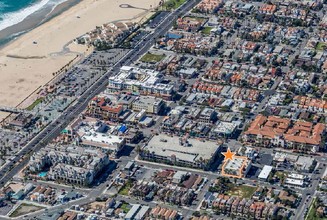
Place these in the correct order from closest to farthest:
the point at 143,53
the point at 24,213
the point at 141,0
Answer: the point at 24,213 → the point at 143,53 → the point at 141,0

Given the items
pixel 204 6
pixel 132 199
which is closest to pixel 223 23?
pixel 204 6

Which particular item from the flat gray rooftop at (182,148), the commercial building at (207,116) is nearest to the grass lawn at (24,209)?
the flat gray rooftop at (182,148)

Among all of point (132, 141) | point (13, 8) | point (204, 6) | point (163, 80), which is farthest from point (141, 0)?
point (132, 141)

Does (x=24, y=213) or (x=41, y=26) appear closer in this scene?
(x=24, y=213)

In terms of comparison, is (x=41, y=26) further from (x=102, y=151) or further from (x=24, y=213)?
(x=24, y=213)

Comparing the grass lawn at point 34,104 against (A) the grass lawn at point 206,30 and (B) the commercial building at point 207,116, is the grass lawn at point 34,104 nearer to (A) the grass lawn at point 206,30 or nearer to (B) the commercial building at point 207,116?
(B) the commercial building at point 207,116

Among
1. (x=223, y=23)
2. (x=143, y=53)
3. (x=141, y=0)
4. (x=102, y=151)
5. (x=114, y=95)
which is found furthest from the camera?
(x=141, y=0)

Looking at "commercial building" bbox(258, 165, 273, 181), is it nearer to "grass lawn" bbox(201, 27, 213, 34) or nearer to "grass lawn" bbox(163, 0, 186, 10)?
"grass lawn" bbox(201, 27, 213, 34)
